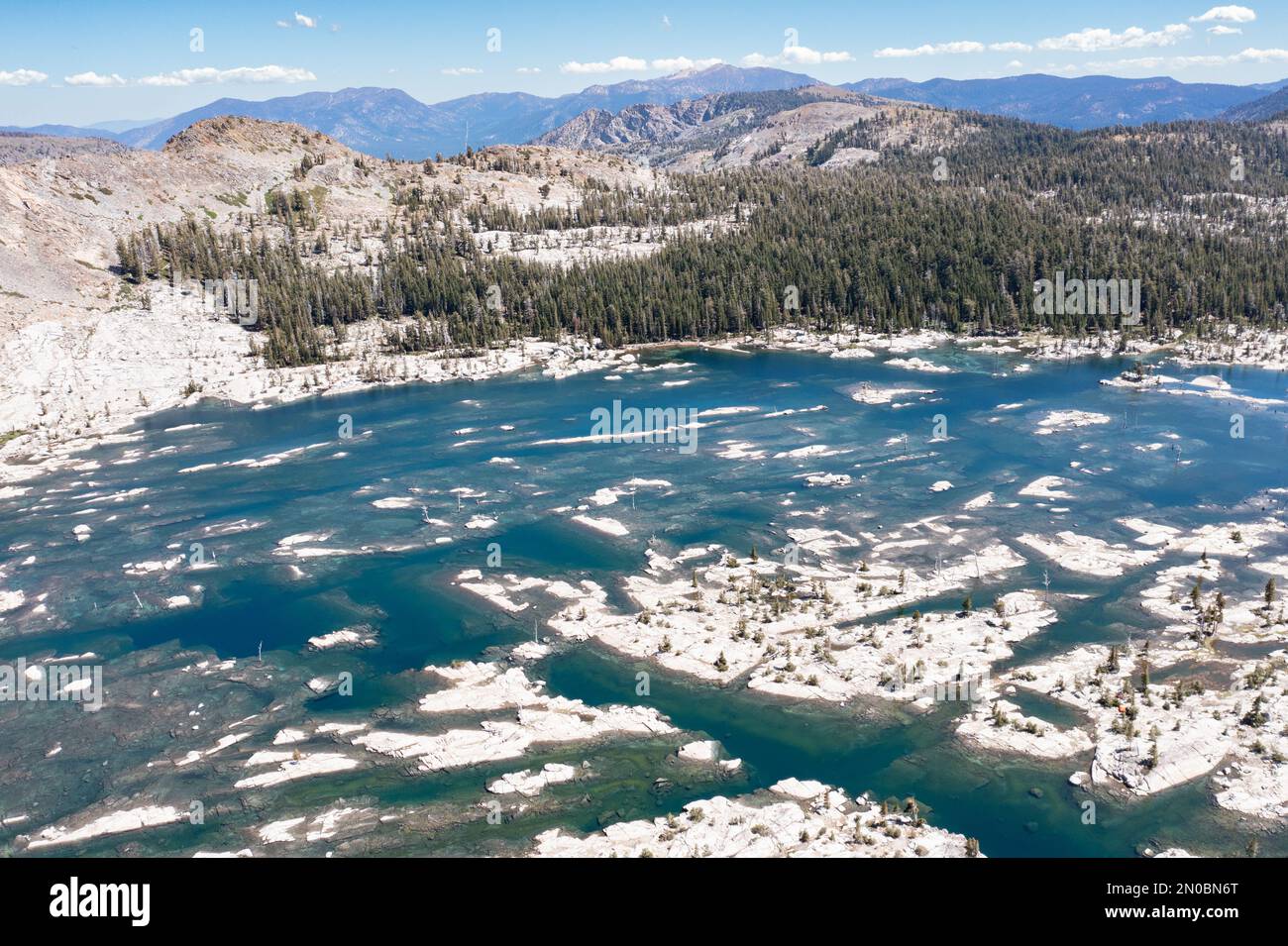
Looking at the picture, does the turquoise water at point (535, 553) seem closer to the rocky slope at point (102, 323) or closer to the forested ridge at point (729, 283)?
the rocky slope at point (102, 323)

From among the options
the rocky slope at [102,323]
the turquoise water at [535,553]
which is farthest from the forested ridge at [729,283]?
Result: the turquoise water at [535,553]

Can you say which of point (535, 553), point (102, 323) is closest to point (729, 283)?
point (102, 323)

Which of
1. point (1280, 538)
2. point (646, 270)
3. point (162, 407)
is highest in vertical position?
point (646, 270)

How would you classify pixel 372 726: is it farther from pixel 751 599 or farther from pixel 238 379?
pixel 238 379

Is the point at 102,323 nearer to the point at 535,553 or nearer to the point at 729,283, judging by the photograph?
the point at 535,553

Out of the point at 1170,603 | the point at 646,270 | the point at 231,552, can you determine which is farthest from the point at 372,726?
the point at 646,270

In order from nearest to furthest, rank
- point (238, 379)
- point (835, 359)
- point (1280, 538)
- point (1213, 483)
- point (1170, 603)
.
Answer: point (1170, 603) < point (1280, 538) < point (1213, 483) < point (238, 379) < point (835, 359)

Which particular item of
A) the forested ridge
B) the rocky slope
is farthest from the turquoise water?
the forested ridge

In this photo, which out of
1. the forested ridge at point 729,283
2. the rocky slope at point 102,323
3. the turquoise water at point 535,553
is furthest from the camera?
the forested ridge at point 729,283

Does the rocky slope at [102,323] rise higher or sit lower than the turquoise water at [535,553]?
higher

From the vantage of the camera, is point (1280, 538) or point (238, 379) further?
point (238, 379)
